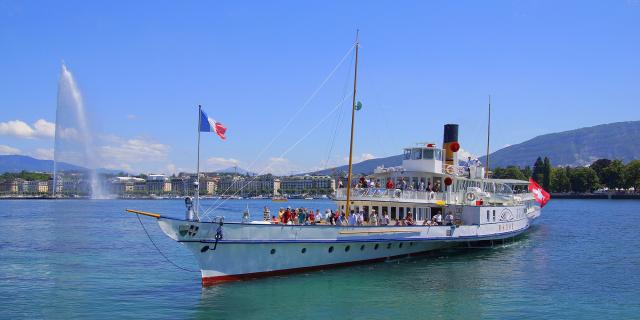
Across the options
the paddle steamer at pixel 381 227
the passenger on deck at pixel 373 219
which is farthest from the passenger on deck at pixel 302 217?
the passenger on deck at pixel 373 219

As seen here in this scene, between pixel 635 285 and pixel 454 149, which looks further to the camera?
pixel 454 149

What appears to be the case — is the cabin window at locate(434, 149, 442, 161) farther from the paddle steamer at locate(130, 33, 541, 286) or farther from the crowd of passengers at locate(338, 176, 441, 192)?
the crowd of passengers at locate(338, 176, 441, 192)

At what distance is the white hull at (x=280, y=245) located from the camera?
23.4 m

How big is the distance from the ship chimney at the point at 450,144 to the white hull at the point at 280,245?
764cm

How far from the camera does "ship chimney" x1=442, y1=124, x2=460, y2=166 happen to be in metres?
36.9

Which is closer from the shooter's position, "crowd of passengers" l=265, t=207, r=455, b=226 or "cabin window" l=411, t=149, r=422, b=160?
"crowd of passengers" l=265, t=207, r=455, b=226

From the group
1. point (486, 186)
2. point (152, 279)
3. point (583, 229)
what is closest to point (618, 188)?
point (583, 229)

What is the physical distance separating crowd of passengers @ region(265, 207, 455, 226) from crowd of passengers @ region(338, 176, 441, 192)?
146 cm

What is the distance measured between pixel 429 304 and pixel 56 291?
14.7 metres

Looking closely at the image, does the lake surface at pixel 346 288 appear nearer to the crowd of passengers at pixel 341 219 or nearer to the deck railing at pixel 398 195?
the crowd of passengers at pixel 341 219

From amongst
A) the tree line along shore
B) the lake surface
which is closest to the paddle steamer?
the lake surface

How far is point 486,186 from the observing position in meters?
41.0

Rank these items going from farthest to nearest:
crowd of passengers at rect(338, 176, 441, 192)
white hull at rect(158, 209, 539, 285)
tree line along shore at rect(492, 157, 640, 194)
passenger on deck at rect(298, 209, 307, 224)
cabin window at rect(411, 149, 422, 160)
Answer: tree line along shore at rect(492, 157, 640, 194) → cabin window at rect(411, 149, 422, 160) → crowd of passengers at rect(338, 176, 441, 192) → passenger on deck at rect(298, 209, 307, 224) → white hull at rect(158, 209, 539, 285)

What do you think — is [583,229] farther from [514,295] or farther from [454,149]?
[514,295]
